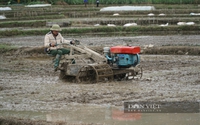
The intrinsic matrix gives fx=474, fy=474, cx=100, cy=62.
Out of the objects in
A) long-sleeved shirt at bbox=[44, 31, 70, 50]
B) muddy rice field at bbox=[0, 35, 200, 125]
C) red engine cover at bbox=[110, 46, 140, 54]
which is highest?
long-sleeved shirt at bbox=[44, 31, 70, 50]

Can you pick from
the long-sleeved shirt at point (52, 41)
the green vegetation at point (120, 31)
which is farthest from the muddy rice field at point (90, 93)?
the green vegetation at point (120, 31)

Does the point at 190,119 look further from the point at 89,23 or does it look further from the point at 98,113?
the point at 89,23

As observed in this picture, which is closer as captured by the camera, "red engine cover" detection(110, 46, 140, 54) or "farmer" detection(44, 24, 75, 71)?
"red engine cover" detection(110, 46, 140, 54)

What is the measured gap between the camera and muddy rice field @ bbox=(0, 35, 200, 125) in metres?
8.04

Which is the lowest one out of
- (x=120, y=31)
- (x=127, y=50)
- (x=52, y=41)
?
(x=120, y=31)

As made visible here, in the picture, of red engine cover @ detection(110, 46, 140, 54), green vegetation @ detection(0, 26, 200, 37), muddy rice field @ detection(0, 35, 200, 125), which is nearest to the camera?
muddy rice field @ detection(0, 35, 200, 125)

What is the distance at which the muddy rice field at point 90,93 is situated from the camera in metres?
8.04

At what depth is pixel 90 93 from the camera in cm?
1026

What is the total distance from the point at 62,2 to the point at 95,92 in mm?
35199

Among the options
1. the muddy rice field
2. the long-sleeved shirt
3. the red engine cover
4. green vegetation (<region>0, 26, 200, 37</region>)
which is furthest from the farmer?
green vegetation (<region>0, 26, 200, 37</region>)

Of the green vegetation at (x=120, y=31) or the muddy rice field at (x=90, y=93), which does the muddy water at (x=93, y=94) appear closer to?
the muddy rice field at (x=90, y=93)

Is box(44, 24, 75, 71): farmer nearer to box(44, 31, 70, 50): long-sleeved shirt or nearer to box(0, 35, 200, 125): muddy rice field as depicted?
box(44, 31, 70, 50): long-sleeved shirt

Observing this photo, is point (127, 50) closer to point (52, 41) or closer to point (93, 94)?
point (93, 94)

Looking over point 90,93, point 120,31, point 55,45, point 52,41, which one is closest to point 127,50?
point 90,93
